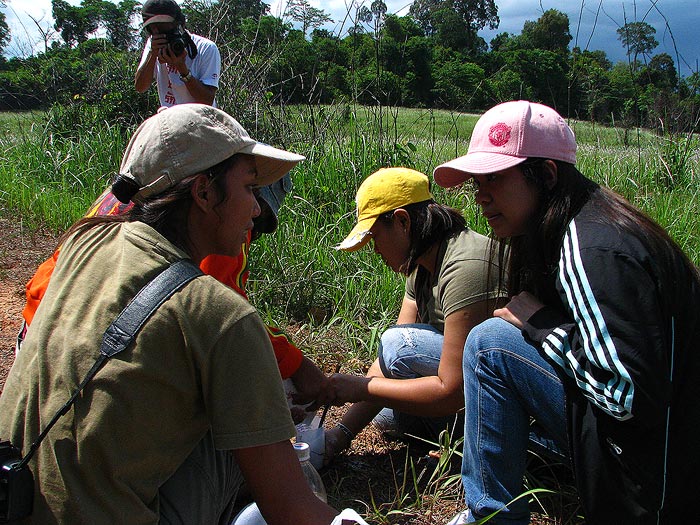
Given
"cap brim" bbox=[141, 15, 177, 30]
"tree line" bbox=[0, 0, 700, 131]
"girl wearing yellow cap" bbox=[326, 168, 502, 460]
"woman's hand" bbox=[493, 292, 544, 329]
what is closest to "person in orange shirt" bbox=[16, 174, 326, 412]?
"girl wearing yellow cap" bbox=[326, 168, 502, 460]

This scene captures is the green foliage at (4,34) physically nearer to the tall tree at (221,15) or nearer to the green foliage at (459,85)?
the tall tree at (221,15)

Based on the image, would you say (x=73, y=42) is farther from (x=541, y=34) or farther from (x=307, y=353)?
(x=307, y=353)

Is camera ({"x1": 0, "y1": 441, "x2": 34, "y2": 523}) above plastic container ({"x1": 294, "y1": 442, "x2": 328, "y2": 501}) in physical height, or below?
above

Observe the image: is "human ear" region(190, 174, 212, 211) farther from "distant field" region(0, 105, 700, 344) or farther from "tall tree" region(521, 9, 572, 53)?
"tall tree" region(521, 9, 572, 53)

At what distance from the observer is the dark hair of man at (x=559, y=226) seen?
149cm

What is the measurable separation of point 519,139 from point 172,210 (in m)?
0.89

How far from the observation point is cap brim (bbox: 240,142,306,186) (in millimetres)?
1446

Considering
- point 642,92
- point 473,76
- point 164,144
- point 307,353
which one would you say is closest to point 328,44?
point 473,76

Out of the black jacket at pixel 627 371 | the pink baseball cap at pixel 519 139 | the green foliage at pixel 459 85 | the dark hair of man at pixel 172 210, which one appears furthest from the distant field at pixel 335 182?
the dark hair of man at pixel 172 210

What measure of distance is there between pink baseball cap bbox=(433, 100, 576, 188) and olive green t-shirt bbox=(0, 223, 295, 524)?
84 centimetres

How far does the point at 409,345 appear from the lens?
2.25 m

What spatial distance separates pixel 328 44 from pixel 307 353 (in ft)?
8.13

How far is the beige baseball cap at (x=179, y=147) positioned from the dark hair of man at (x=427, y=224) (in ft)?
2.96

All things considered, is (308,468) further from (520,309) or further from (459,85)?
(459,85)
